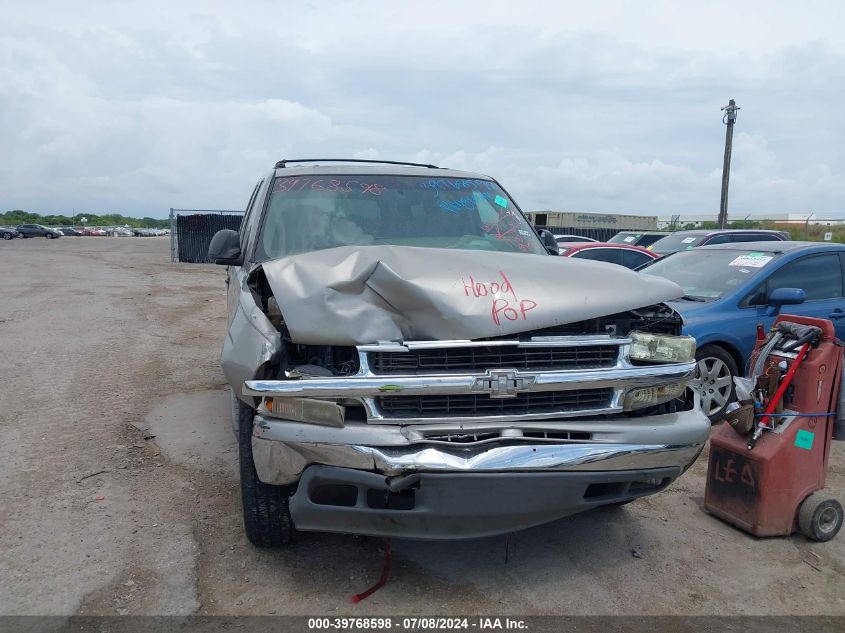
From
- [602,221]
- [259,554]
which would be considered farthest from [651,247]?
[602,221]

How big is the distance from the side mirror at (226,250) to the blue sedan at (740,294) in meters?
3.52

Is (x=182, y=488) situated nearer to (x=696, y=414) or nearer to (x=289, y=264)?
(x=289, y=264)

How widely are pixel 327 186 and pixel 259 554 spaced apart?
93.3 inches

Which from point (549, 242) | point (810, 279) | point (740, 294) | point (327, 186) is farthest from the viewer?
point (810, 279)

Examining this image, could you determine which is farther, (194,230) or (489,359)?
(194,230)

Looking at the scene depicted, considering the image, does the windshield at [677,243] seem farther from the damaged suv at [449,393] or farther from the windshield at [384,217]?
the damaged suv at [449,393]

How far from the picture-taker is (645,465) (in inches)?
124

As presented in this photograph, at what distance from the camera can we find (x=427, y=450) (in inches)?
113

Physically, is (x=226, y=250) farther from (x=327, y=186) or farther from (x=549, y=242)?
(x=549, y=242)

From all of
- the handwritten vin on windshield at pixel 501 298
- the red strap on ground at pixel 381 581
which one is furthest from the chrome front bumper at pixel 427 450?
the red strap on ground at pixel 381 581

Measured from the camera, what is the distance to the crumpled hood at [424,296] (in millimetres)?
3006

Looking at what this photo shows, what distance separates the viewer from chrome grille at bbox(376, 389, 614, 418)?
2994mm

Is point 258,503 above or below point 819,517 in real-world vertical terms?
above

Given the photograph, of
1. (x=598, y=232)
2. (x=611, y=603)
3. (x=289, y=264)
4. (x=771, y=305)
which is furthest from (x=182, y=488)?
(x=598, y=232)
